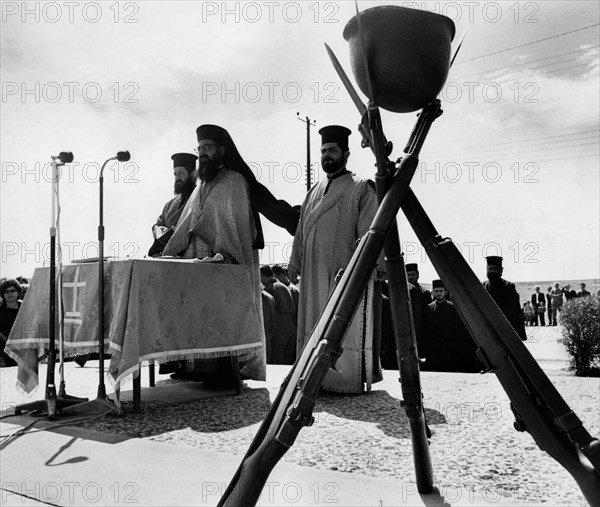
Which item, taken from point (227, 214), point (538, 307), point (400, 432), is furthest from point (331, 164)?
point (538, 307)

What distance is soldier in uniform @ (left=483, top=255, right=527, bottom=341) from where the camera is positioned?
754 centimetres

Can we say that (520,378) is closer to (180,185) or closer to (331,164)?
(331,164)

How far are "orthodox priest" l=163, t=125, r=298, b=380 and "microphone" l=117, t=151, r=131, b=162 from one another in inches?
44.2

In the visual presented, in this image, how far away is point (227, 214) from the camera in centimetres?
527

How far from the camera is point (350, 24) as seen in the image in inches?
70.8

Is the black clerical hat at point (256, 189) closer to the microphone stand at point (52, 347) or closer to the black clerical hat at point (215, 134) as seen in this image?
the black clerical hat at point (215, 134)

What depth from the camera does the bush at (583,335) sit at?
23.2 ft

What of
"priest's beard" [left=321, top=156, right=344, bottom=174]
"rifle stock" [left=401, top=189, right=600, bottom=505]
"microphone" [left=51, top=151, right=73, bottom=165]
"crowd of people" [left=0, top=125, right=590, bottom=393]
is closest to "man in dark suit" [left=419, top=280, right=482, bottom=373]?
"crowd of people" [left=0, top=125, right=590, bottom=393]

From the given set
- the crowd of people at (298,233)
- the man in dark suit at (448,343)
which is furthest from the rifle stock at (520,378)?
the man in dark suit at (448,343)

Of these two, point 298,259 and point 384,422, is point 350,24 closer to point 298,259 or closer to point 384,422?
point 384,422

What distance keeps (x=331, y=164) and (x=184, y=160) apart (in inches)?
84.3

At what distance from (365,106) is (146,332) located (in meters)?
2.82

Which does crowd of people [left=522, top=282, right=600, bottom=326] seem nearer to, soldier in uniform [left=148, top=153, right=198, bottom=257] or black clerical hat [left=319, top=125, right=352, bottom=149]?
soldier in uniform [left=148, top=153, right=198, bottom=257]

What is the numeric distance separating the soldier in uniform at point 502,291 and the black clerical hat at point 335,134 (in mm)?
3474
